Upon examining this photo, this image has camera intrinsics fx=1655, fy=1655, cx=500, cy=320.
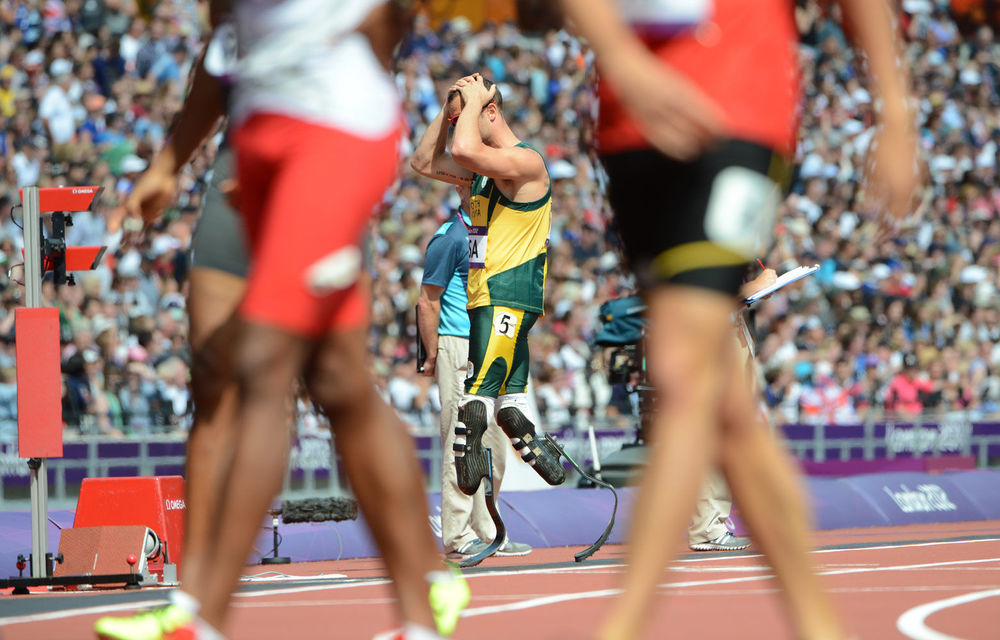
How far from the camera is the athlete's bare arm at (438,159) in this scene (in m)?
8.60

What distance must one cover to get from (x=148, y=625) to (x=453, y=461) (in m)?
5.26

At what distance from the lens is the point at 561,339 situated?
64.7ft

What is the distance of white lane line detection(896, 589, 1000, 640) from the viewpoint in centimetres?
473

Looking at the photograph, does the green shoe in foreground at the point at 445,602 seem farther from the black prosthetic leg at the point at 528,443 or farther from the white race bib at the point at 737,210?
the black prosthetic leg at the point at 528,443

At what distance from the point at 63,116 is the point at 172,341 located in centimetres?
420

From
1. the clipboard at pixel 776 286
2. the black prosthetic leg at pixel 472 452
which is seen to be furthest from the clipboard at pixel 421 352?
the clipboard at pixel 776 286

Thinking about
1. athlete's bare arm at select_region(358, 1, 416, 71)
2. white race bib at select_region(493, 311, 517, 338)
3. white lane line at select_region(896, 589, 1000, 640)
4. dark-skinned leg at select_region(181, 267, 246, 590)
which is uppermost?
athlete's bare arm at select_region(358, 1, 416, 71)

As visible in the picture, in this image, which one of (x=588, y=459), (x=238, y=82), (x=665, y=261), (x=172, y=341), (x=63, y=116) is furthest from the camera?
(x=63, y=116)

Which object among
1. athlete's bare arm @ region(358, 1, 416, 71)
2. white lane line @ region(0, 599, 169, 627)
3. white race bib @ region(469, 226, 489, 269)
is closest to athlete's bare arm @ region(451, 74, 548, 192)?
white race bib @ region(469, 226, 489, 269)

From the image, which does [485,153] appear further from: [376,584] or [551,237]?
[551,237]

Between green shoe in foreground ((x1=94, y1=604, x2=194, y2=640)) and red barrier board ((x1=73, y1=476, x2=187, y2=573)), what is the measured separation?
4.55 m

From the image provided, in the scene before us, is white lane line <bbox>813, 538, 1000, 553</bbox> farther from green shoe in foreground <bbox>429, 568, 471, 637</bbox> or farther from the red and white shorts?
the red and white shorts

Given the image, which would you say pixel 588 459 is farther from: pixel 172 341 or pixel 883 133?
pixel 883 133

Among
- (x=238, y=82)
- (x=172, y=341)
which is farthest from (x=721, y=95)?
(x=172, y=341)
